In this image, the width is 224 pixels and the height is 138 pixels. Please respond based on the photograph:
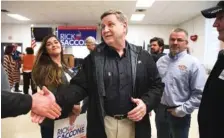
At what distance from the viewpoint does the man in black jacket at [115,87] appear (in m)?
1.64

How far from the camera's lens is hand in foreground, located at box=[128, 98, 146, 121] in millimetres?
1558

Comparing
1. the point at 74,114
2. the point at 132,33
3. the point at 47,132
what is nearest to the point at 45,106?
the point at 74,114

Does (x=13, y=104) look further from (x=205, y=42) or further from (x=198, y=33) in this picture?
(x=198, y=33)

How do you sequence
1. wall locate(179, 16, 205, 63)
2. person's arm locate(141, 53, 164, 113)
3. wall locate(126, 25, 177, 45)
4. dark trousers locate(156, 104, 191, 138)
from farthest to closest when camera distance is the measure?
wall locate(126, 25, 177, 45) → wall locate(179, 16, 205, 63) → dark trousers locate(156, 104, 191, 138) → person's arm locate(141, 53, 164, 113)

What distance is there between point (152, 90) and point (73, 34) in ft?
32.5

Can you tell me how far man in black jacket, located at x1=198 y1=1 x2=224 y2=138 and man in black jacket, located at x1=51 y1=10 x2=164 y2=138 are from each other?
1.25 ft

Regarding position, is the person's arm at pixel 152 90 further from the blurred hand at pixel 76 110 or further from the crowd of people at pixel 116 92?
the blurred hand at pixel 76 110

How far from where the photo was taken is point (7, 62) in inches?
283

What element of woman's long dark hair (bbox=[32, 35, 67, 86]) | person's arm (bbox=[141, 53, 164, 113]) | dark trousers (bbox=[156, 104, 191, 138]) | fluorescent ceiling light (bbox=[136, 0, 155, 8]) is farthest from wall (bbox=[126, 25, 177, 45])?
person's arm (bbox=[141, 53, 164, 113])

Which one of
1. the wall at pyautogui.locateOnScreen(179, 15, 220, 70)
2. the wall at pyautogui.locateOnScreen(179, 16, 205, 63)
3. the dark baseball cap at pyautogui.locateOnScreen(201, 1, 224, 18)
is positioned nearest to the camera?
the dark baseball cap at pyautogui.locateOnScreen(201, 1, 224, 18)

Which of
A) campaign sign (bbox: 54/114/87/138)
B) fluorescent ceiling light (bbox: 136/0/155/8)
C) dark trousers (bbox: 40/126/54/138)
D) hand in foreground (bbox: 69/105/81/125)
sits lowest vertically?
dark trousers (bbox: 40/126/54/138)

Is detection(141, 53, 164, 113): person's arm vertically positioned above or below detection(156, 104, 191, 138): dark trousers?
above

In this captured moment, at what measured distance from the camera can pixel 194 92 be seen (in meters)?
2.29

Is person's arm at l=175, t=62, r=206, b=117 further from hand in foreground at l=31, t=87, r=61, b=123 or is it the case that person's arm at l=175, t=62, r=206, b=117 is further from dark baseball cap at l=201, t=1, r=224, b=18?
hand in foreground at l=31, t=87, r=61, b=123
